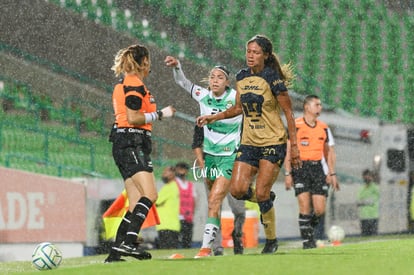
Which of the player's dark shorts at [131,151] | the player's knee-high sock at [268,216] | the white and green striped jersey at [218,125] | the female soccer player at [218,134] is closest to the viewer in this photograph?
the player's dark shorts at [131,151]

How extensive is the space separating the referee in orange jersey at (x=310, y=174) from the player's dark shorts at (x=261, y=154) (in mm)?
3112

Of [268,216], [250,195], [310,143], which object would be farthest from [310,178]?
[268,216]

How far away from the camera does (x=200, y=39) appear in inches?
943

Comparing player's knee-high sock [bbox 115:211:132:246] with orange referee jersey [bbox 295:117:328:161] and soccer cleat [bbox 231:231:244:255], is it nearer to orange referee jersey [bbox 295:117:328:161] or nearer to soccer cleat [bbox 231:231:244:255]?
soccer cleat [bbox 231:231:244:255]

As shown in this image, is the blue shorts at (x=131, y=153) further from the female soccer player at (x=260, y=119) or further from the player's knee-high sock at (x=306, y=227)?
the player's knee-high sock at (x=306, y=227)

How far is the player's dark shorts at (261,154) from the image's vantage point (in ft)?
29.9

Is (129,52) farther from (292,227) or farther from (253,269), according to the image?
(292,227)

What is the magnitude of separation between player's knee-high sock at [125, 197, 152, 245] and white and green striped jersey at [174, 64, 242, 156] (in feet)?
7.57

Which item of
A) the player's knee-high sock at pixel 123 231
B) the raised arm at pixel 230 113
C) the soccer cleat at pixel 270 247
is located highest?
the raised arm at pixel 230 113

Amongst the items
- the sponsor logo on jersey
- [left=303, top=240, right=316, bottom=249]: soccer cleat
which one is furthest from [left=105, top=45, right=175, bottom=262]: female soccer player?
[left=303, top=240, right=316, bottom=249]: soccer cleat

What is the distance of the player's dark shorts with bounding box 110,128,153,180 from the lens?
840 centimetres

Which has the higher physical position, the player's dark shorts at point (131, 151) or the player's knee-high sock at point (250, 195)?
the player's dark shorts at point (131, 151)

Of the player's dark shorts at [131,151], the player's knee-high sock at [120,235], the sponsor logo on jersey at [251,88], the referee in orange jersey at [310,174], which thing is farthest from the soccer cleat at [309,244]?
A: the player's dark shorts at [131,151]

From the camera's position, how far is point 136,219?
820cm
